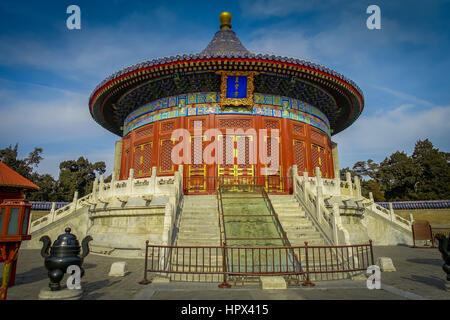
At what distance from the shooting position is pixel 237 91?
13.8 m

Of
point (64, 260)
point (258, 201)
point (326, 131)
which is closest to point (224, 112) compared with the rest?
point (258, 201)

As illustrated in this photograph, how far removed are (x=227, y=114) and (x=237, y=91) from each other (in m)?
1.16

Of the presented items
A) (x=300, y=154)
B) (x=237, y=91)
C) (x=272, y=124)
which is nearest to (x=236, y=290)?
(x=272, y=124)

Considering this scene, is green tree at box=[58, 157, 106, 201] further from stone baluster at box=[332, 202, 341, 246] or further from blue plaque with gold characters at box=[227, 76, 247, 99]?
stone baluster at box=[332, 202, 341, 246]

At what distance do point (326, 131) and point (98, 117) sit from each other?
13.9m

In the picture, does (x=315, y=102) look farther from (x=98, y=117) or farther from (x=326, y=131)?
(x=98, y=117)

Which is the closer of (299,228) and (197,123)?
(299,228)

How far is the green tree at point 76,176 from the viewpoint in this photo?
3012 cm

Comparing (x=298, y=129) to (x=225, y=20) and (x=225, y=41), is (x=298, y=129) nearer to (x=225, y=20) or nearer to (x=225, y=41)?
(x=225, y=41)

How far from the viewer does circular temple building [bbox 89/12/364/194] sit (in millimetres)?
13055

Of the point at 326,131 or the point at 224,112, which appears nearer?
the point at 224,112

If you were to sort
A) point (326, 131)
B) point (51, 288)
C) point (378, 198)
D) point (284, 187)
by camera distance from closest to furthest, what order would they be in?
point (51, 288) → point (284, 187) → point (326, 131) → point (378, 198)

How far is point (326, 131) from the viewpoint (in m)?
16.9

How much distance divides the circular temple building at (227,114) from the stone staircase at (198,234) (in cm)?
309
